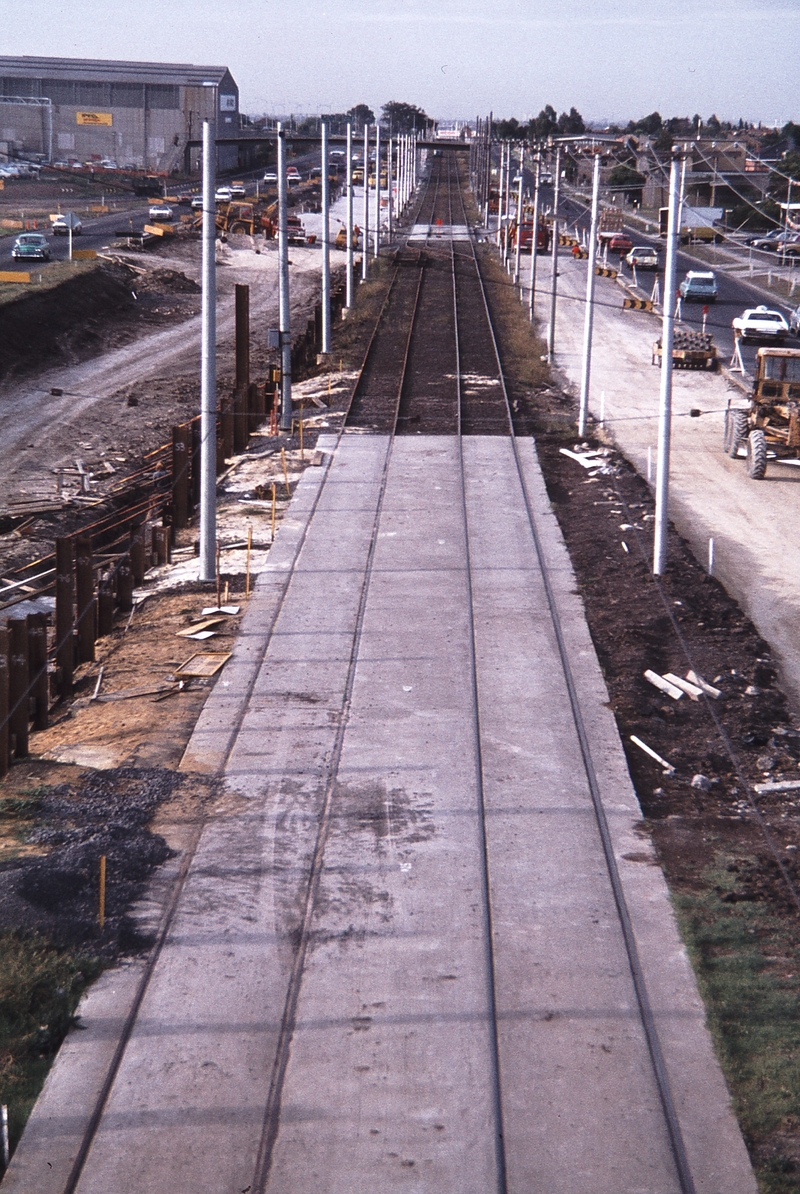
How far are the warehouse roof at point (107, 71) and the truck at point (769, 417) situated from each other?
8958 cm

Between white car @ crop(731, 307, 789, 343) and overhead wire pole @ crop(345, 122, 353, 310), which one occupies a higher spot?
overhead wire pole @ crop(345, 122, 353, 310)

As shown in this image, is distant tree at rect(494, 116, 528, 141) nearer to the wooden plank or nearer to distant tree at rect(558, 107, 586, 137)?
distant tree at rect(558, 107, 586, 137)

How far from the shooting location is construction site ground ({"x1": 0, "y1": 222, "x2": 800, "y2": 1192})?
8.12 metres

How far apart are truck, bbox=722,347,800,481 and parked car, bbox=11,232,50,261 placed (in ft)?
118

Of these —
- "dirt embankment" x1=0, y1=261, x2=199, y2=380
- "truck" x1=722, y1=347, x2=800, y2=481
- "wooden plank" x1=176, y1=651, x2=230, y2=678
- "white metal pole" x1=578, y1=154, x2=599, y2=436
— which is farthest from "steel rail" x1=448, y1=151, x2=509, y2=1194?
"dirt embankment" x1=0, y1=261, x2=199, y2=380

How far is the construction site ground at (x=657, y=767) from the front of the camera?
8.12 metres

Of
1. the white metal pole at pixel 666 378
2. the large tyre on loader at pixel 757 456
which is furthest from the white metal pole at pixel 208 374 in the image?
the large tyre on loader at pixel 757 456

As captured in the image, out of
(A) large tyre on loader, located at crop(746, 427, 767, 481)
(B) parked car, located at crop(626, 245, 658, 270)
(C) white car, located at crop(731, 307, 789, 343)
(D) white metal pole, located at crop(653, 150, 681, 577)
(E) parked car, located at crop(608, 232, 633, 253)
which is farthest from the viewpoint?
(E) parked car, located at crop(608, 232, 633, 253)

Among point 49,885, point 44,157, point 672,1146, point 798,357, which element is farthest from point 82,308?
point 44,157

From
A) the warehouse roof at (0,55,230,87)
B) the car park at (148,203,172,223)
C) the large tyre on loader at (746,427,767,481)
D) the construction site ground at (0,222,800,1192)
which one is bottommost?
the construction site ground at (0,222,800,1192)

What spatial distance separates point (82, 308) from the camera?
1769 inches

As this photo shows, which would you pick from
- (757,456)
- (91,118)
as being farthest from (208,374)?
(91,118)

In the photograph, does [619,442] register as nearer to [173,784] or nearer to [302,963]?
[173,784]

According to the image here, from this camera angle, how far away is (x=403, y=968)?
8594 millimetres
